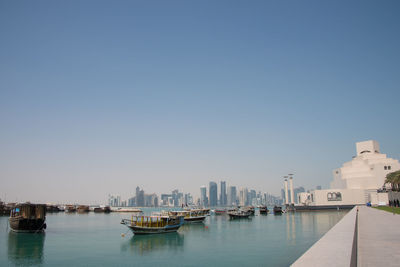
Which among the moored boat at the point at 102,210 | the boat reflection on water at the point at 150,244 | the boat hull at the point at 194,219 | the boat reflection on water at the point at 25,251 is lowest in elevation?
the moored boat at the point at 102,210

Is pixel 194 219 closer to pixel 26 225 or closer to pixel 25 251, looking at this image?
pixel 26 225

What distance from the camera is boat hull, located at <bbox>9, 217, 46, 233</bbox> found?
183ft

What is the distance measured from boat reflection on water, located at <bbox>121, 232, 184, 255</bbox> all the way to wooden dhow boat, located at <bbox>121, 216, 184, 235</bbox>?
1145 mm

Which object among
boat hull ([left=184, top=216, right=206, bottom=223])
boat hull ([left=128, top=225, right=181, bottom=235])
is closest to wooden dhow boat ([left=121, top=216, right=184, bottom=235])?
boat hull ([left=128, top=225, right=181, bottom=235])

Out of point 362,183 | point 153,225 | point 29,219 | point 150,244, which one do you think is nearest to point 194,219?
point 153,225

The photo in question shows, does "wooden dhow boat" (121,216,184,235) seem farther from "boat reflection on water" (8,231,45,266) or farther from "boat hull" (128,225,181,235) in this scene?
"boat reflection on water" (8,231,45,266)

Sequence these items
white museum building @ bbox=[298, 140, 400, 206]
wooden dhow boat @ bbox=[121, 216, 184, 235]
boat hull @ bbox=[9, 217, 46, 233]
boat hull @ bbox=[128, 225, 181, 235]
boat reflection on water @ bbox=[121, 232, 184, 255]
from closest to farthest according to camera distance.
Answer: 1. boat reflection on water @ bbox=[121, 232, 184, 255]
2. boat hull @ bbox=[128, 225, 181, 235]
3. wooden dhow boat @ bbox=[121, 216, 184, 235]
4. boat hull @ bbox=[9, 217, 46, 233]
5. white museum building @ bbox=[298, 140, 400, 206]

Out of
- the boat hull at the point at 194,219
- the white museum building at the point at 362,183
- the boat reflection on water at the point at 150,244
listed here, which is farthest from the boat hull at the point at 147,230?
the white museum building at the point at 362,183

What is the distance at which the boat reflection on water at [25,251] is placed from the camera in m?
31.5

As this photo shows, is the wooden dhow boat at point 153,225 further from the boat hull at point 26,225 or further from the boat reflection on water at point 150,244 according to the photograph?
the boat hull at point 26,225

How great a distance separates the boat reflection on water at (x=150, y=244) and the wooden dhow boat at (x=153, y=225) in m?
1.15

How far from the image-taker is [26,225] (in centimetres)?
5581

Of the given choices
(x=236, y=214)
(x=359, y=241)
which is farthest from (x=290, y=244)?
(x=236, y=214)

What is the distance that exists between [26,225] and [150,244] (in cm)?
2908
